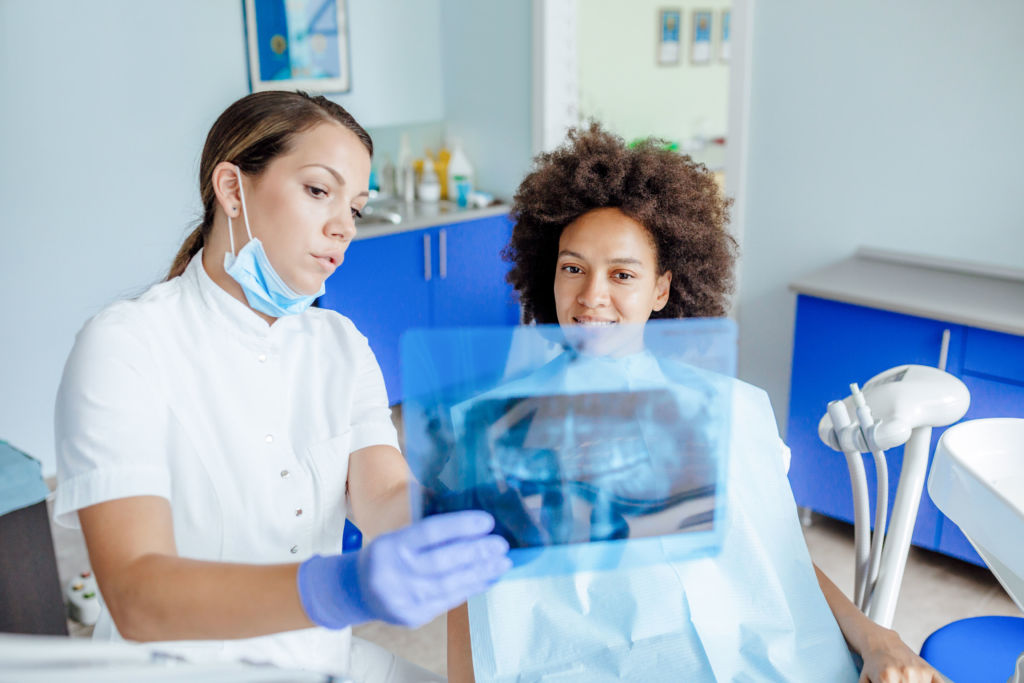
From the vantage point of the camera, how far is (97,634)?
117cm

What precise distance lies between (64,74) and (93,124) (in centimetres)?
18

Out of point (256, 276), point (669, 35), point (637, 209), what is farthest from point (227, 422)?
point (669, 35)

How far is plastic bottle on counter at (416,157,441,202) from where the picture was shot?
383cm

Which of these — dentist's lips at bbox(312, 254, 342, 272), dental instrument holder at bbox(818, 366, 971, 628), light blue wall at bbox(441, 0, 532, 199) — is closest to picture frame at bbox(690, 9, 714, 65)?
light blue wall at bbox(441, 0, 532, 199)

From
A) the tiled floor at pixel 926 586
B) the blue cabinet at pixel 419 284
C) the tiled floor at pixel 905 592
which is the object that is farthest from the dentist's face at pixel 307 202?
the blue cabinet at pixel 419 284

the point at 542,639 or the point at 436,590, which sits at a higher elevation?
the point at 436,590

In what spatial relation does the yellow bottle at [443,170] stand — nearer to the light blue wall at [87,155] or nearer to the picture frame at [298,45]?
the picture frame at [298,45]

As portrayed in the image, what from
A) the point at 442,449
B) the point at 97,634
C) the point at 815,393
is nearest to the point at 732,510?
the point at 442,449

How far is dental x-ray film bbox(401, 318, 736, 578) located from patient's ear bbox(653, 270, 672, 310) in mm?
287

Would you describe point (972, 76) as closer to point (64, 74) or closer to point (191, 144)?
point (191, 144)

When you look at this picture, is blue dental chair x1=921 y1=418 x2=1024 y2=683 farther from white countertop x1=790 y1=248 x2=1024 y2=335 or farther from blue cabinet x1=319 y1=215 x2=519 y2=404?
blue cabinet x1=319 y1=215 x2=519 y2=404

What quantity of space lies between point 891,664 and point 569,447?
497 mm

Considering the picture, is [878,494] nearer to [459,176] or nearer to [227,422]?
[227,422]

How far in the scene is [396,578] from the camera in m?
0.84
